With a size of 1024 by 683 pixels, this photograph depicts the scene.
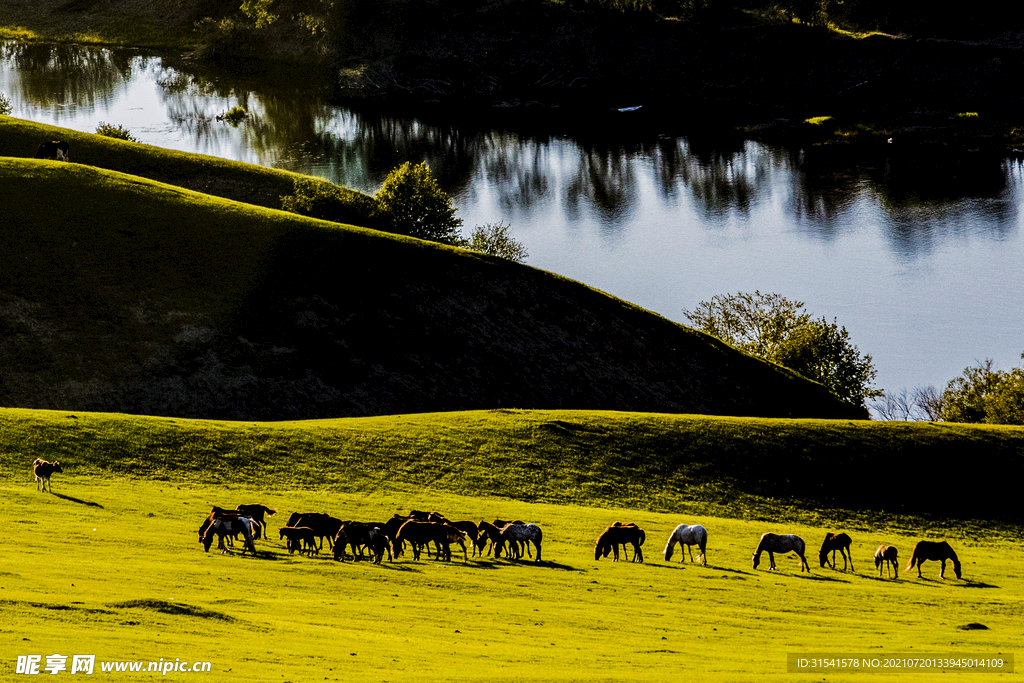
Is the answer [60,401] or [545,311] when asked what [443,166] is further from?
[60,401]

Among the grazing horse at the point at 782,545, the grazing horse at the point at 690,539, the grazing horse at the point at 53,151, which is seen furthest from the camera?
the grazing horse at the point at 53,151

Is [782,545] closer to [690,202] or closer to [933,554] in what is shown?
[933,554]

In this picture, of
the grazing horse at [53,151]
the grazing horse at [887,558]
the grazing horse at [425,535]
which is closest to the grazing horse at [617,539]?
→ the grazing horse at [425,535]

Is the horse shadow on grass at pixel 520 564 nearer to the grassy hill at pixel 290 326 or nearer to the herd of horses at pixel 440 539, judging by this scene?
the herd of horses at pixel 440 539

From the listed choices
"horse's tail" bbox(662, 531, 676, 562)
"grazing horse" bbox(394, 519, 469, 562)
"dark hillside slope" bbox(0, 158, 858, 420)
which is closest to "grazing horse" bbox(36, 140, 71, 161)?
"dark hillside slope" bbox(0, 158, 858, 420)

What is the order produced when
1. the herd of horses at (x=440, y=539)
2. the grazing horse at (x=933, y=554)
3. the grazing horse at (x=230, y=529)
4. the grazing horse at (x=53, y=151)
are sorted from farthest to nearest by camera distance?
1. the grazing horse at (x=53, y=151)
2. the grazing horse at (x=933, y=554)
3. the herd of horses at (x=440, y=539)
4. the grazing horse at (x=230, y=529)

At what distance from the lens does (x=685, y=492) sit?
45.9 metres

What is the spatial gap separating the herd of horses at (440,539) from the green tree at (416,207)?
60766 millimetres

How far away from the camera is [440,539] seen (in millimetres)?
29641

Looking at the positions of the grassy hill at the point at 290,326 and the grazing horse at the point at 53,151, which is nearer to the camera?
the grassy hill at the point at 290,326

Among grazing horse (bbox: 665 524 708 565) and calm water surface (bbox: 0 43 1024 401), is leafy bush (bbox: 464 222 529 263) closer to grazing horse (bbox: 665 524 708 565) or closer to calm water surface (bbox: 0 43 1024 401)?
calm water surface (bbox: 0 43 1024 401)

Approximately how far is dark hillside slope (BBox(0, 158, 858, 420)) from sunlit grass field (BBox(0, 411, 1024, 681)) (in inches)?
595

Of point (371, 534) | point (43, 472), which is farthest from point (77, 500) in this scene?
point (371, 534)

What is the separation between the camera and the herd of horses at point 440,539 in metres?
28.5
